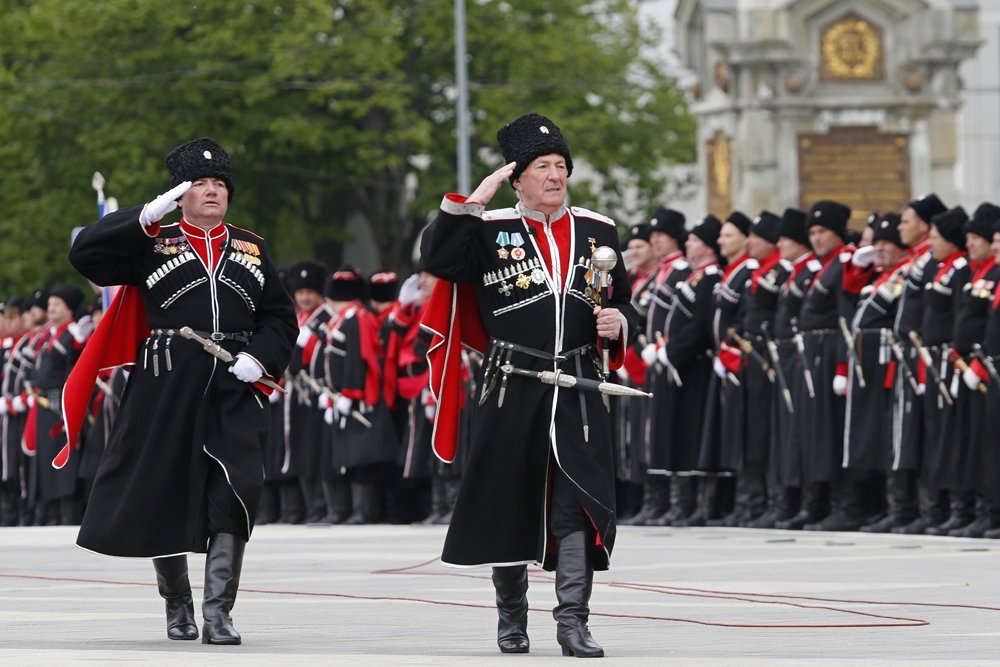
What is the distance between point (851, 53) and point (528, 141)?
52.9ft

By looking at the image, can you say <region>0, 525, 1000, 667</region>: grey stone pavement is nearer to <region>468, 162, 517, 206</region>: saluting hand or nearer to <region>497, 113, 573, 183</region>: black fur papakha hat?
<region>468, 162, 517, 206</region>: saluting hand

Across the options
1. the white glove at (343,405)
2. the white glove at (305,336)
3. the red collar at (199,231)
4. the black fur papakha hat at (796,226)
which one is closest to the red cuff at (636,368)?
the black fur papakha hat at (796,226)

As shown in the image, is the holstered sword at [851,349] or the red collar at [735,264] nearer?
the holstered sword at [851,349]

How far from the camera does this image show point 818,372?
57.1 ft

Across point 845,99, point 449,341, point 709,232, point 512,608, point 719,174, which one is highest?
point 845,99

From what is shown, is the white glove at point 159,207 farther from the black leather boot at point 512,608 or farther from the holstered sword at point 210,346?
the black leather boot at point 512,608

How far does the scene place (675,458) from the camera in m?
18.4

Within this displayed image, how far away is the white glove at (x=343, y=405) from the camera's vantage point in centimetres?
2008

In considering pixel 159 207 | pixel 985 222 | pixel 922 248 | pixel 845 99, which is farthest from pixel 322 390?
pixel 159 207

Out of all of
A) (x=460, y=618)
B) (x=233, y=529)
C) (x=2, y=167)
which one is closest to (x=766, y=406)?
(x=460, y=618)

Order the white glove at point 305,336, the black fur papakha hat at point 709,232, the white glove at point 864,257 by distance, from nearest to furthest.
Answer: the white glove at point 864,257 → the black fur papakha hat at point 709,232 → the white glove at point 305,336

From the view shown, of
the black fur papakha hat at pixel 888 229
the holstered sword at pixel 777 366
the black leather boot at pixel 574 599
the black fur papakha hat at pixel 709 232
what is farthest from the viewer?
the black fur papakha hat at pixel 709 232

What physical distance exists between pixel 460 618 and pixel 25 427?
13.1 metres

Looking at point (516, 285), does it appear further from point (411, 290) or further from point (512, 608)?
point (411, 290)
